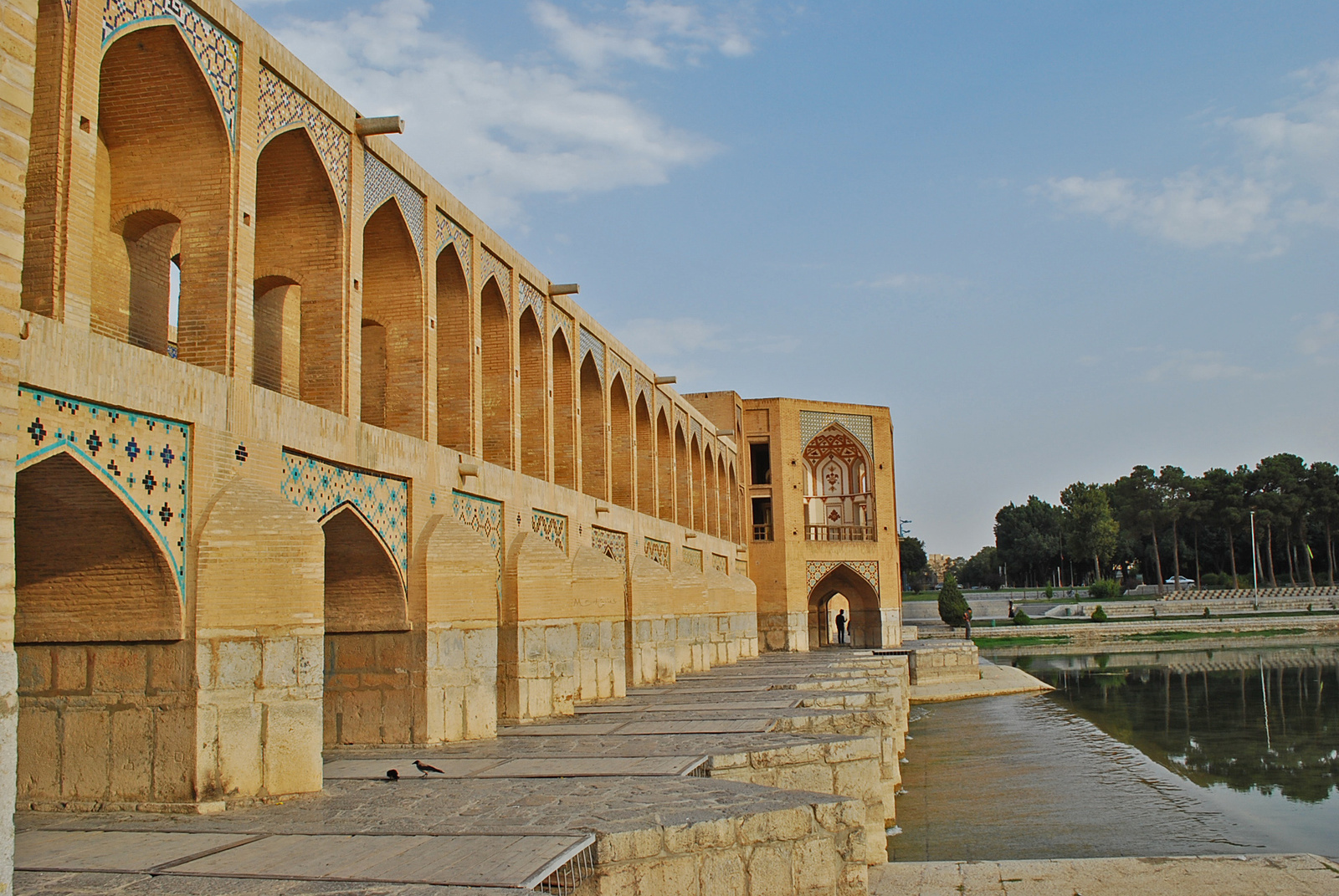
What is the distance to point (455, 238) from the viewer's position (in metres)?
10.4

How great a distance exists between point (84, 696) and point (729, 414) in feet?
69.5

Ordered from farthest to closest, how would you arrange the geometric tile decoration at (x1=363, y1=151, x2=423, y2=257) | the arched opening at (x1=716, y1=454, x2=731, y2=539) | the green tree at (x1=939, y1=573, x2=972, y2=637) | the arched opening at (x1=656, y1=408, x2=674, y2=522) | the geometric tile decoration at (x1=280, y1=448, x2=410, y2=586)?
the green tree at (x1=939, y1=573, x2=972, y2=637), the arched opening at (x1=716, y1=454, x2=731, y2=539), the arched opening at (x1=656, y1=408, x2=674, y2=522), the geometric tile decoration at (x1=363, y1=151, x2=423, y2=257), the geometric tile decoration at (x1=280, y1=448, x2=410, y2=586)

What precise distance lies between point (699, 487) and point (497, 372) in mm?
11265

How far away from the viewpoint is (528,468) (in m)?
12.7

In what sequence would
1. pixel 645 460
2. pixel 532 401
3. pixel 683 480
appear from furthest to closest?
pixel 683 480, pixel 645 460, pixel 532 401

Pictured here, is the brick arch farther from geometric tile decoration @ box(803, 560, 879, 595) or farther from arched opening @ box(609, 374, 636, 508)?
geometric tile decoration @ box(803, 560, 879, 595)

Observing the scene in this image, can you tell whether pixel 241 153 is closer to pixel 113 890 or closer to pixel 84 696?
pixel 84 696

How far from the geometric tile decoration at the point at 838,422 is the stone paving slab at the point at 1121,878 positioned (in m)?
20.3

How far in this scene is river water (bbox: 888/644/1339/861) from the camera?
9891 mm

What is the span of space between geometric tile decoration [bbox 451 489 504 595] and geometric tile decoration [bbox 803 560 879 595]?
56.5ft

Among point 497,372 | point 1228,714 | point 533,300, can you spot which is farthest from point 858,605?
point 497,372

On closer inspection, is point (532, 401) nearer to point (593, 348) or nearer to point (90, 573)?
point (593, 348)

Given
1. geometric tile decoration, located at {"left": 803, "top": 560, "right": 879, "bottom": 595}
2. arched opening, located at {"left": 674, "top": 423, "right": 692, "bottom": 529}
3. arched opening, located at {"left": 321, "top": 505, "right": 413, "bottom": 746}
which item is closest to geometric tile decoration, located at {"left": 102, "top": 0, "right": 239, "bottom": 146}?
arched opening, located at {"left": 321, "top": 505, "right": 413, "bottom": 746}

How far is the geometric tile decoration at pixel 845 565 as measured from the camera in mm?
27281
